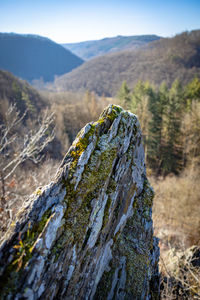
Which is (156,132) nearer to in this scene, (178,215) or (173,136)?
(173,136)

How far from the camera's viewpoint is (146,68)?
68.9 meters

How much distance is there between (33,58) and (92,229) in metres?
151

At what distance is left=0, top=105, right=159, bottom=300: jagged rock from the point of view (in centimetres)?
208

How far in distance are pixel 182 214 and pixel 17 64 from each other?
130181 mm

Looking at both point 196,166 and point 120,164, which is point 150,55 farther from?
point 120,164

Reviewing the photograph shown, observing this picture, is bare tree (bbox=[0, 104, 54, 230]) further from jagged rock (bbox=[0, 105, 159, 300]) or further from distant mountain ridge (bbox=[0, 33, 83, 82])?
distant mountain ridge (bbox=[0, 33, 83, 82])

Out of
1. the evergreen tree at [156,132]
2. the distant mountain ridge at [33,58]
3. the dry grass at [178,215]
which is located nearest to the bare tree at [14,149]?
the dry grass at [178,215]

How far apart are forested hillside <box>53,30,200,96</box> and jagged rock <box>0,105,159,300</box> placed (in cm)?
6063

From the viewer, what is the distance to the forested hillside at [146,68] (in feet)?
199

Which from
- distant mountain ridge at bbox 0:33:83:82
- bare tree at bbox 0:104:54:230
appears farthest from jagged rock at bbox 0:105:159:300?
distant mountain ridge at bbox 0:33:83:82

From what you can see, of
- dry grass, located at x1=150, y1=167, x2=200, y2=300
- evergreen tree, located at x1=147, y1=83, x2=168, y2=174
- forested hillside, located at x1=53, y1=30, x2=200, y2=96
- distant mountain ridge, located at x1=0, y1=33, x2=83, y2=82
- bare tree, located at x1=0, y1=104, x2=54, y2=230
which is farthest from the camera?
distant mountain ridge, located at x1=0, y1=33, x2=83, y2=82

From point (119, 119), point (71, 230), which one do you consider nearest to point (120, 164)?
point (119, 119)

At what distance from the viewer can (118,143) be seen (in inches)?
133

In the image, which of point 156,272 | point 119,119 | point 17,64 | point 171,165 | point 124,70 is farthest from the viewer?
point 17,64
